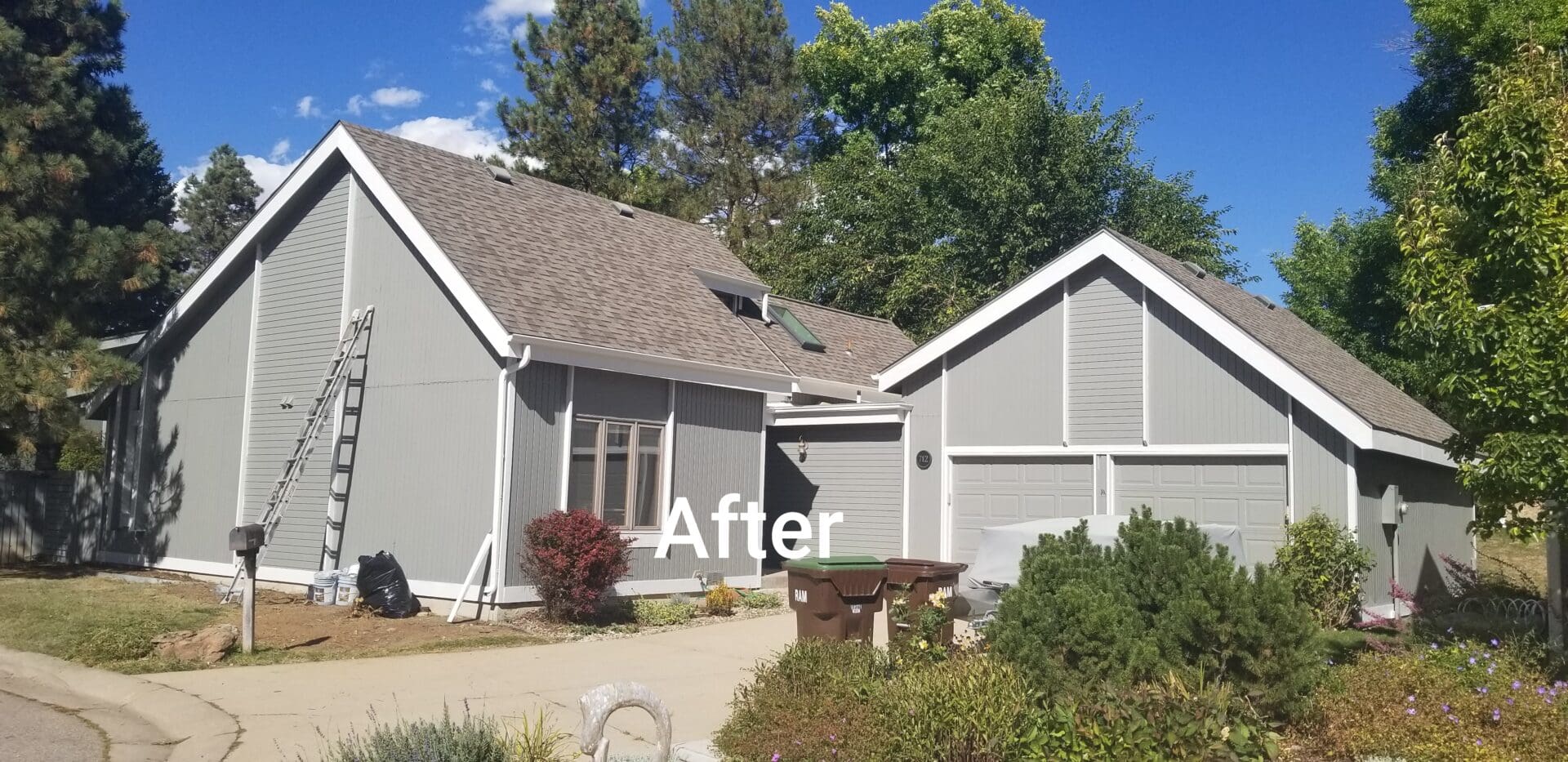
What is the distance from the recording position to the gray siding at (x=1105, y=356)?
51.4 ft

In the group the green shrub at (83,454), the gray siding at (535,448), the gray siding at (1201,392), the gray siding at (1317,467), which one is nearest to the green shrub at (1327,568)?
the gray siding at (1317,467)

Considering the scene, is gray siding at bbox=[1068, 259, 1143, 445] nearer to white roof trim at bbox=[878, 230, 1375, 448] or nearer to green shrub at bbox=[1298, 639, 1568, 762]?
white roof trim at bbox=[878, 230, 1375, 448]

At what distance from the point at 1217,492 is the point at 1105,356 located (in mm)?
2337

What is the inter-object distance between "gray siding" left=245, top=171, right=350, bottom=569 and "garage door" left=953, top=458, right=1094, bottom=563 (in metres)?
8.86

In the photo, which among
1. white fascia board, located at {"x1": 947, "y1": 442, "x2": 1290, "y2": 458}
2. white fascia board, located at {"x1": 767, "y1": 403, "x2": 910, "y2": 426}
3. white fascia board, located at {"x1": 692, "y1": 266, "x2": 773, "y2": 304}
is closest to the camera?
white fascia board, located at {"x1": 947, "y1": 442, "x2": 1290, "y2": 458}

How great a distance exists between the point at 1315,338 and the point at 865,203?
17483 millimetres

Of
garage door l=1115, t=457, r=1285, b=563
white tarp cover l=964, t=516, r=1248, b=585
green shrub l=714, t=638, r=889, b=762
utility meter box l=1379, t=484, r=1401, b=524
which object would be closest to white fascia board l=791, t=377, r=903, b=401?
garage door l=1115, t=457, r=1285, b=563

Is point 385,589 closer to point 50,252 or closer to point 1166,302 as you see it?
point 50,252

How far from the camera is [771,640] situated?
12797mm

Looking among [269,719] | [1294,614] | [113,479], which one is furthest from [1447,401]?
[113,479]

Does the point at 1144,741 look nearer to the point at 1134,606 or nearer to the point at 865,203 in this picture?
the point at 1134,606

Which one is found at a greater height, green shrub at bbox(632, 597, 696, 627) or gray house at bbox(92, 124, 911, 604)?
gray house at bbox(92, 124, 911, 604)

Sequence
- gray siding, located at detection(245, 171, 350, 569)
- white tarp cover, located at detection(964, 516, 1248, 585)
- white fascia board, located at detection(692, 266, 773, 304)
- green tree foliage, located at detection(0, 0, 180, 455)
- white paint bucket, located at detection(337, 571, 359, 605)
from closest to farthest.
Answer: white tarp cover, located at detection(964, 516, 1248, 585), white paint bucket, located at detection(337, 571, 359, 605), gray siding, located at detection(245, 171, 350, 569), green tree foliage, located at detection(0, 0, 180, 455), white fascia board, located at detection(692, 266, 773, 304)

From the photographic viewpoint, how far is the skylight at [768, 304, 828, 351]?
2128 cm
